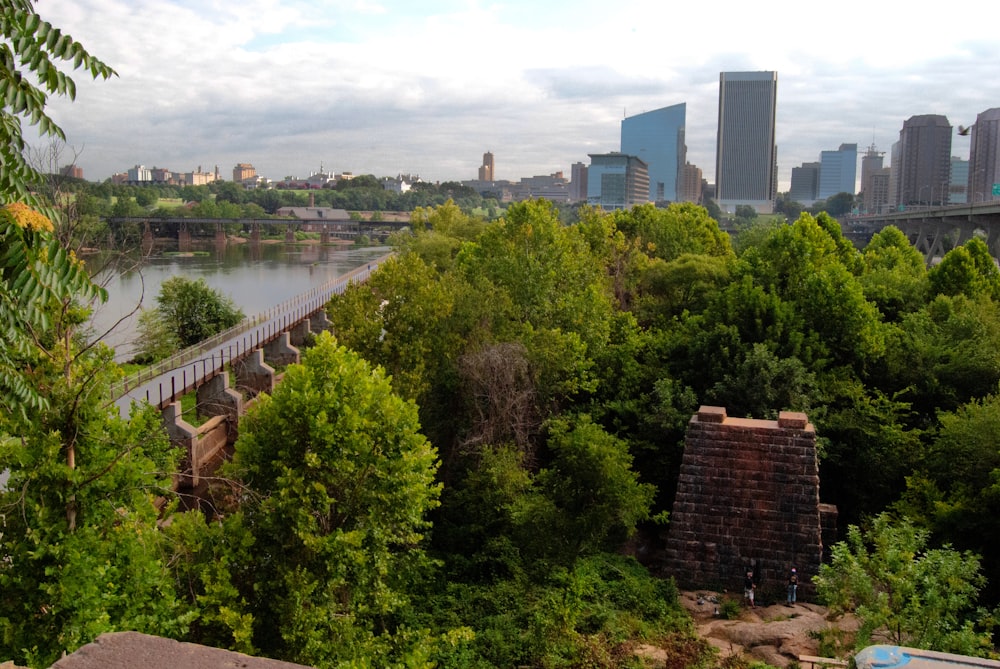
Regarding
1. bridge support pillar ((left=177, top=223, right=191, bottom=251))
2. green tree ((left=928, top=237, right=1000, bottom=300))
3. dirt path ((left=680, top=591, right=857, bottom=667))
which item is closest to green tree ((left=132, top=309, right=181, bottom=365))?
dirt path ((left=680, top=591, right=857, bottom=667))

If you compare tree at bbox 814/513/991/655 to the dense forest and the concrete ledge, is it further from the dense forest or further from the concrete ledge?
the concrete ledge

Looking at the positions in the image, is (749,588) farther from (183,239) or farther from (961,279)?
(183,239)

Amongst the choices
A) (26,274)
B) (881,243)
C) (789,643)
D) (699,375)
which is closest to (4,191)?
(26,274)

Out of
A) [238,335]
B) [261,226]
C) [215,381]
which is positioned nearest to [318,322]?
[238,335]

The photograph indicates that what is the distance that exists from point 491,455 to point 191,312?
2724cm

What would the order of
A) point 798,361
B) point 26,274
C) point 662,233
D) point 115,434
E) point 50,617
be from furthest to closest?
1. point 662,233
2. point 798,361
3. point 115,434
4. point 50,617
5. point 26,274

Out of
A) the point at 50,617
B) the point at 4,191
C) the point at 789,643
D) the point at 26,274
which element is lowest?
→ the point at 789,643

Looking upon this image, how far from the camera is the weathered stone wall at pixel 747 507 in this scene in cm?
1912

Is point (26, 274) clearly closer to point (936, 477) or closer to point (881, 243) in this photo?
point (936, 477)

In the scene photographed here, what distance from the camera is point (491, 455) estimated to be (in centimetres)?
2195

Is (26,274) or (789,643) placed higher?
(26,274)

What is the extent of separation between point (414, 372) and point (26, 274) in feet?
59.3

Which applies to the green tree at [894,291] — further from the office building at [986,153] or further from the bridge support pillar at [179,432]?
the office building at [986,153]

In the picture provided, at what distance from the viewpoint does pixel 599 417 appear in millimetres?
26266
